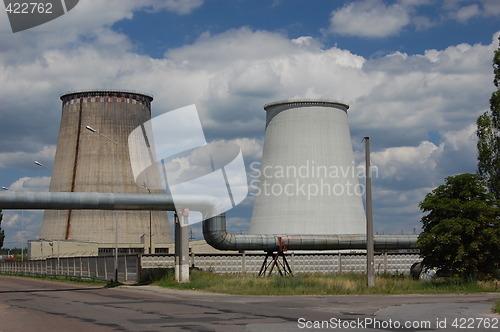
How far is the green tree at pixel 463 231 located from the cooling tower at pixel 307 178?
13400 millimetres

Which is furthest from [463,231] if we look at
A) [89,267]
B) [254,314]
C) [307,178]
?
[89,267]

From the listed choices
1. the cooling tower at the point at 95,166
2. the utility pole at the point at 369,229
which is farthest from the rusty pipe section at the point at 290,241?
the cooling tower at the point at 95,166

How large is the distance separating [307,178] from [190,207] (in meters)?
11.6

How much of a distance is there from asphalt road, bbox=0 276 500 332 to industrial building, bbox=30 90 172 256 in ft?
133

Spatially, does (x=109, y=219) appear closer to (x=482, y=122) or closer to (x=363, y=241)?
(x=363, y=241)

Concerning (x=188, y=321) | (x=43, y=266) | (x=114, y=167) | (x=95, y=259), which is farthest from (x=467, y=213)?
(x=114, y=167)

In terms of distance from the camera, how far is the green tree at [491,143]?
35094mm

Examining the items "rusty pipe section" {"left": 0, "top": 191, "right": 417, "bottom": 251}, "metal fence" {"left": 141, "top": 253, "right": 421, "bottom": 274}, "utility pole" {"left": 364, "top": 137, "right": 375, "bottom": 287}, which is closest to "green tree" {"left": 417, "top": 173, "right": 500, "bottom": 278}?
"utility pole" {"left": 364, "top": 137, "right": 375, "bottom": 287}

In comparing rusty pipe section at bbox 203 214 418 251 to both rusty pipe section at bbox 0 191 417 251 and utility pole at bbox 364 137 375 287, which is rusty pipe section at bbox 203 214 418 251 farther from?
utility pole at bbox 364 137 375 287

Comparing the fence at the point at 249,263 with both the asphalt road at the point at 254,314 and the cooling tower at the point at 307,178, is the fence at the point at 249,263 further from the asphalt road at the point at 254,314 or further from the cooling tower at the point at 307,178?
the asphalt road at the point at 254,314

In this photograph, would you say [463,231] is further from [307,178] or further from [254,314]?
[307,178]

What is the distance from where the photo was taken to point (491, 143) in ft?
119

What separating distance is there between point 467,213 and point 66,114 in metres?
48.3

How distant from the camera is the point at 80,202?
2836 cm
